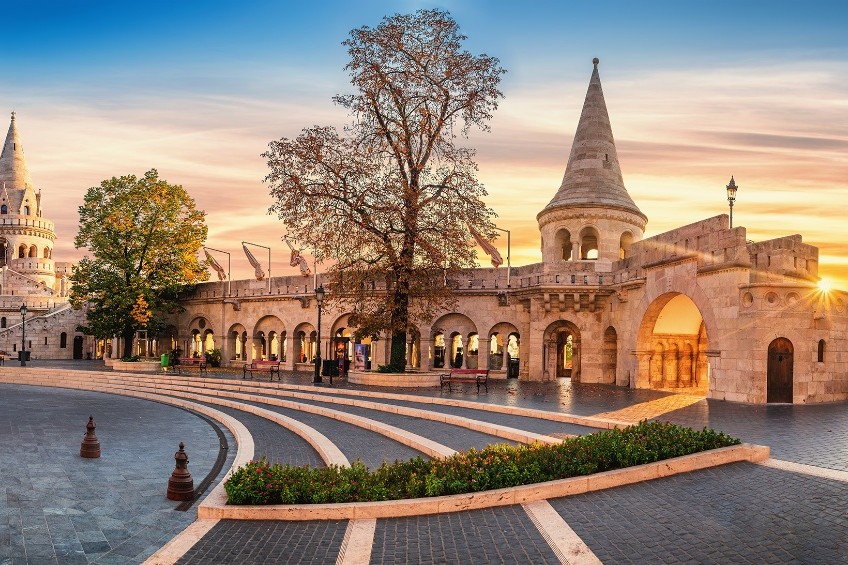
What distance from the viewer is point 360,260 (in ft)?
83.3

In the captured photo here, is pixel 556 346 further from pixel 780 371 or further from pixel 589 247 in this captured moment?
pixel 780 371

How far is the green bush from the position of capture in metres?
8.55

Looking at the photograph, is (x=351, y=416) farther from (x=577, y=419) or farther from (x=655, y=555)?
(x=655, y=555)

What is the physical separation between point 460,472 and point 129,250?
3399cm

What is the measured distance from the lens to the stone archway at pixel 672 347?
938 inches

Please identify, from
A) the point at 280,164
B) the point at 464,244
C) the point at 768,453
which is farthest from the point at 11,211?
the point at 768,453

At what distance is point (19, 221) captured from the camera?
79938 mm

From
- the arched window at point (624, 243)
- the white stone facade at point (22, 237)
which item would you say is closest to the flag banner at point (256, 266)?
the arched window at point (624, 243)

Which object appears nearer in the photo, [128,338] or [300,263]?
[300,263]

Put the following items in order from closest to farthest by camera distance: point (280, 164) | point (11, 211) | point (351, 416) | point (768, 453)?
point (768, 453)
point (351, 416)
point (280, 164)
point (11, 211)

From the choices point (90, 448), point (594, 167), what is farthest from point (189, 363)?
point (594, 167)

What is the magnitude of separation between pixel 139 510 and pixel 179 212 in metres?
31.8

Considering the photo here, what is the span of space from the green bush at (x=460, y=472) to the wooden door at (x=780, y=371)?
382 inches

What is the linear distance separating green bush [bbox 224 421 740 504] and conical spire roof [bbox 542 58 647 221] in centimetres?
2050
